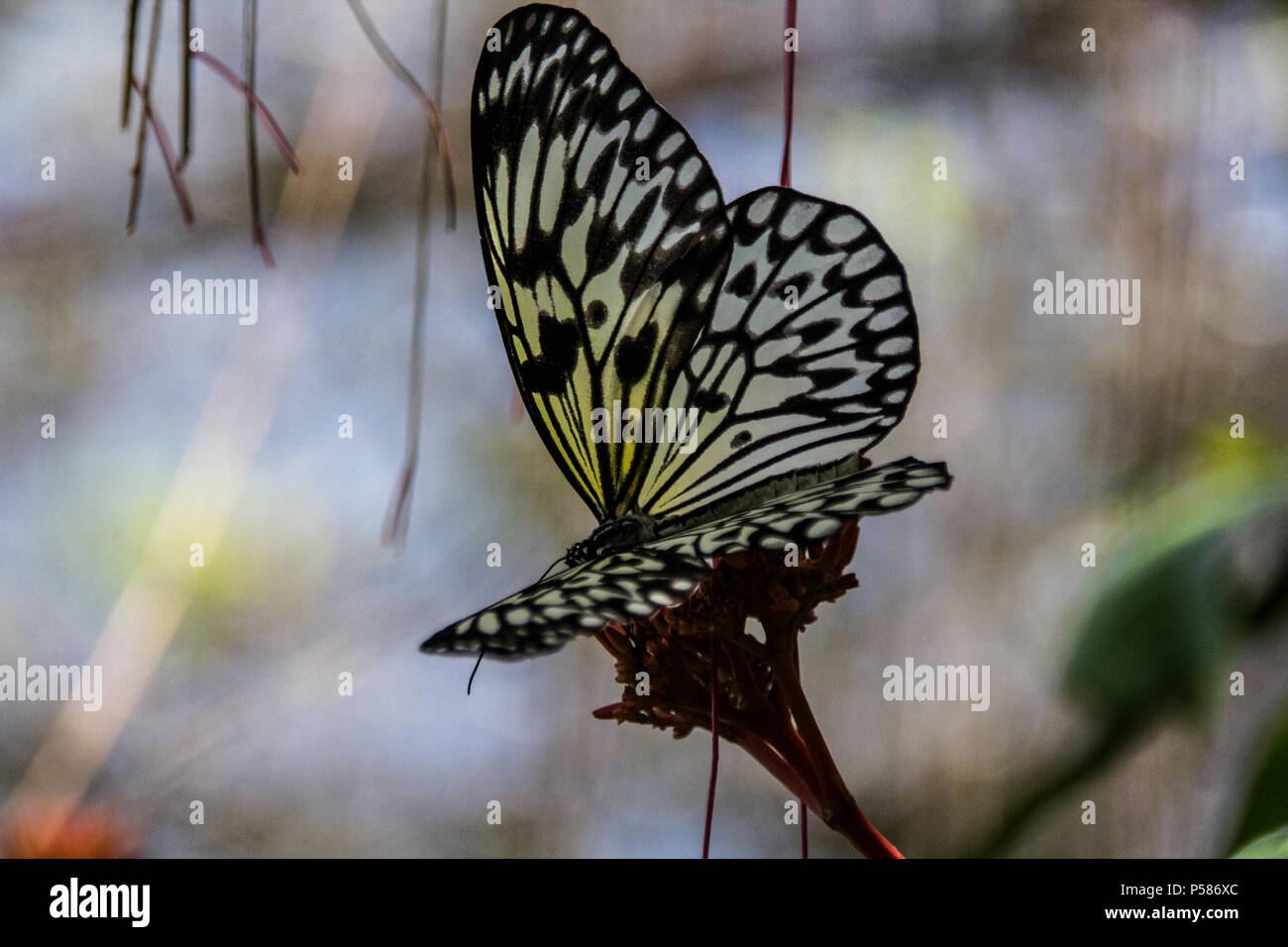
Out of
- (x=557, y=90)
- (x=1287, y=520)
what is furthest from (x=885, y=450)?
(x=557, y=90)

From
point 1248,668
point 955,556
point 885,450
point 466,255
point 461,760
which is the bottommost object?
point 461,760

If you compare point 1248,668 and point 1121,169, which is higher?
point 1121,169

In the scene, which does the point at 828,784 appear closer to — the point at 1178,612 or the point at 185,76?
the point at 185,76

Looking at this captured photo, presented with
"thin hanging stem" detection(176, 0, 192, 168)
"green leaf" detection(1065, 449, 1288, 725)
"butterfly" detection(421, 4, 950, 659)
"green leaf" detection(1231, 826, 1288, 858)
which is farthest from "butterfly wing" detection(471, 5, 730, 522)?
"green leaf" detection(1065, 449, 1288, 725)

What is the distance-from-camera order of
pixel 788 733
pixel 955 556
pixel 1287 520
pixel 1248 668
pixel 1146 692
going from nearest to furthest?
pixel 788 733 < pixel 1146 692 < pixel 1287 520 < pixel 1248 668 < pixel 955 556

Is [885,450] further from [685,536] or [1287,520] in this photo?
[685,536]

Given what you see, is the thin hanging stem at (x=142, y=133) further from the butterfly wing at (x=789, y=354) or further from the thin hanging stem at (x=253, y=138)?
the butterfly wing at (x=789, y=354)

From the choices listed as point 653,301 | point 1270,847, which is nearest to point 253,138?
point 653,301
